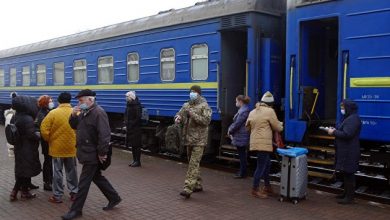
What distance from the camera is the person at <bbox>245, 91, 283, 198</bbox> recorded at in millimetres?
7441

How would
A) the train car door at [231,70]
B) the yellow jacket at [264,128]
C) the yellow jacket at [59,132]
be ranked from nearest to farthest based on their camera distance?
the yellow jacket at [59,132]
the yellow jacket at [264,128]
the train car door at [231,70]

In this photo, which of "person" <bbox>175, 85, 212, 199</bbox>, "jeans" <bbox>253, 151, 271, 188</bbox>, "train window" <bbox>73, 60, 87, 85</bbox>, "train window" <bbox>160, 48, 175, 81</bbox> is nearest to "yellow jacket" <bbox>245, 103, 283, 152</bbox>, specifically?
"jeans" <bbox>253, 151, 271, 188</bbox>

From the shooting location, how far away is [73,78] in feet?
52.3

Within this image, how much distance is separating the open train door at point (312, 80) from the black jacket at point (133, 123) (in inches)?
139

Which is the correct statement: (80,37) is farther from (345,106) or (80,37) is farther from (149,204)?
(345,106)

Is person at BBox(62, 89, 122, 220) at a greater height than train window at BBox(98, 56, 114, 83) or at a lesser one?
lesser

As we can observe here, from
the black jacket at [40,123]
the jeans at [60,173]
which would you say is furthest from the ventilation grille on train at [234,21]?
the jeans at [60,173]

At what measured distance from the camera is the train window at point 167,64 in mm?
11555

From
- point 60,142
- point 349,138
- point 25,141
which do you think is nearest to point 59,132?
point 60,142

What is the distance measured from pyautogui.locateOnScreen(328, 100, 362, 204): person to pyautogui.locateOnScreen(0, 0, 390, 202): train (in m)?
0.59

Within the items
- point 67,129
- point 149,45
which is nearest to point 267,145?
point 67,129

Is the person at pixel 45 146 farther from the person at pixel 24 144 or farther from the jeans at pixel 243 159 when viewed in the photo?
the jeans at pixel 243 159

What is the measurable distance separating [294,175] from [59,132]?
12.0 feet

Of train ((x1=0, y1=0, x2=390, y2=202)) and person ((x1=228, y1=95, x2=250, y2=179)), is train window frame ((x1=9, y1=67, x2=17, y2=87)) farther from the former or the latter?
person ((x1=228, y1=95, x2=250, y2=179))
